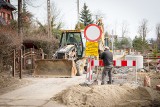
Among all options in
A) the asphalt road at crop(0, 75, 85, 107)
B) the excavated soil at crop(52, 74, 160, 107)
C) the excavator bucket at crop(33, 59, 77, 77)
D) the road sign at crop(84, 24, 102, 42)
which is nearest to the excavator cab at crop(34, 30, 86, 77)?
the excavator bucket at crop(33, 59, 77, 77)

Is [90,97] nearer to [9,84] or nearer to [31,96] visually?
[31,96]

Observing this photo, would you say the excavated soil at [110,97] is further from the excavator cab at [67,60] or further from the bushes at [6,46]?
the bushes at [6,46]

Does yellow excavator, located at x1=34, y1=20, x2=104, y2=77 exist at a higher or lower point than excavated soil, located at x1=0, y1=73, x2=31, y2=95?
higher

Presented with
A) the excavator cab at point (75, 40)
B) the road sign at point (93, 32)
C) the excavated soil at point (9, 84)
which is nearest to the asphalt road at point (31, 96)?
the excavated soil at point (9, 84)

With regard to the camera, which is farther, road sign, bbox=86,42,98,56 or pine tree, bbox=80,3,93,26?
pine tree, bbox=80,3,93,26

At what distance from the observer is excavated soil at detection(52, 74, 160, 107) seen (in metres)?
9.94

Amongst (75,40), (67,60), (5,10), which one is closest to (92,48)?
(67,60)

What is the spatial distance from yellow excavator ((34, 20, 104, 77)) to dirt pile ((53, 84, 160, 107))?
7623 mm

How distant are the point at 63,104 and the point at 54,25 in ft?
171

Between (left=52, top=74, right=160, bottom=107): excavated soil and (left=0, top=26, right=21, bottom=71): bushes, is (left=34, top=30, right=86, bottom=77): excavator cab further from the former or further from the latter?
(left=52, top=74, right=160, bottom=107): excavated soil

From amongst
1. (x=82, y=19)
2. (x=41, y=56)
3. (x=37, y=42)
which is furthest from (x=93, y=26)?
(x=82, y=19)

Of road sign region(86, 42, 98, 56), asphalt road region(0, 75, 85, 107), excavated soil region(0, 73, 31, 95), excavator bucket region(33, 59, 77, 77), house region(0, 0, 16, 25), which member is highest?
house region(0, 0, 16, 25)

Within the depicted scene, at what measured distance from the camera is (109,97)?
10320 millimetres

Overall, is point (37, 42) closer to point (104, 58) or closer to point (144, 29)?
point (104, 58)
